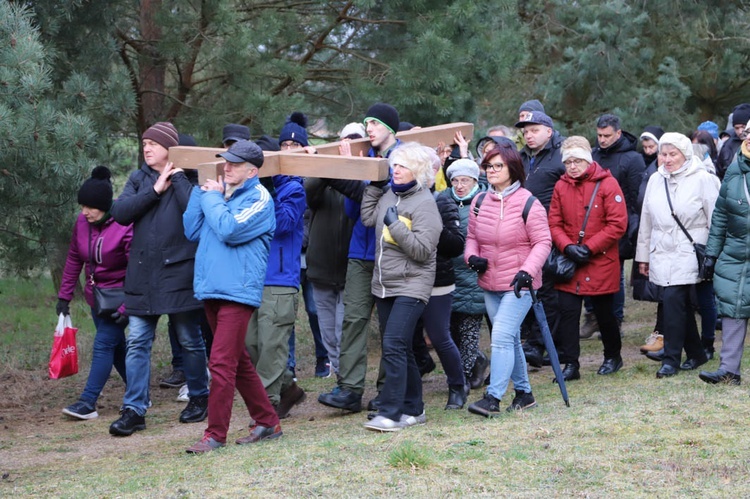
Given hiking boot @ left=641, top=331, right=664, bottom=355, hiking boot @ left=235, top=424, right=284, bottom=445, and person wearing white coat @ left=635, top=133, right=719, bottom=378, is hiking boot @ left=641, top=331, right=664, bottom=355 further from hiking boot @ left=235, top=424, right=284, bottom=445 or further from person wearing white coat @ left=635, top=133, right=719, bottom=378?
hiking boot @ left=235, top=424, right=284, bottom=445

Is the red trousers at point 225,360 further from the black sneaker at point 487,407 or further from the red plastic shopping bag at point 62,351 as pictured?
the red plastic shopping bag at point 62,351

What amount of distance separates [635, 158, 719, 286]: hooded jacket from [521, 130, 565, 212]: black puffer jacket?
89 centimetres

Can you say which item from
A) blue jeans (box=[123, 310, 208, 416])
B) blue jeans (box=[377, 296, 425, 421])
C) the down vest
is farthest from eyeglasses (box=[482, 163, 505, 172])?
blue jeans (box=[123, 310, 208, 416])

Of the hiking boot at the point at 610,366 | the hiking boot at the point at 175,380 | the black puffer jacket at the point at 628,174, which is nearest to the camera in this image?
the hiking boot at the point at 610,366

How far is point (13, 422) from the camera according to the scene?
782 cm

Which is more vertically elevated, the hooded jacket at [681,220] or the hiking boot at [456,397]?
the hooded jacket at [681,220]

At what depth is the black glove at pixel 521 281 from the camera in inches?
252

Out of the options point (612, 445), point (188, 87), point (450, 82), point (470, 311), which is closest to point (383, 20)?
point (450, 82)

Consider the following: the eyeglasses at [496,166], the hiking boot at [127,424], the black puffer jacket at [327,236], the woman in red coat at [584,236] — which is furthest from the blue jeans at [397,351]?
the woman in red coat at [584,236]

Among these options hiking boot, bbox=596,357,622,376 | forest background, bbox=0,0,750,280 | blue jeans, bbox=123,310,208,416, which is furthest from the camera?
hiking boot, bbox=596,357,622,376

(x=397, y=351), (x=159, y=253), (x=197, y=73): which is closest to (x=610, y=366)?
(x=397, y=351)

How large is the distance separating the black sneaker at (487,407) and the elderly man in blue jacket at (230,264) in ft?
4.92

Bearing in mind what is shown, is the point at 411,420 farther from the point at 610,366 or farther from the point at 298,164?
the point at 610,366

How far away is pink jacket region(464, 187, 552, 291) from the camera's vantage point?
6590 millimetres
